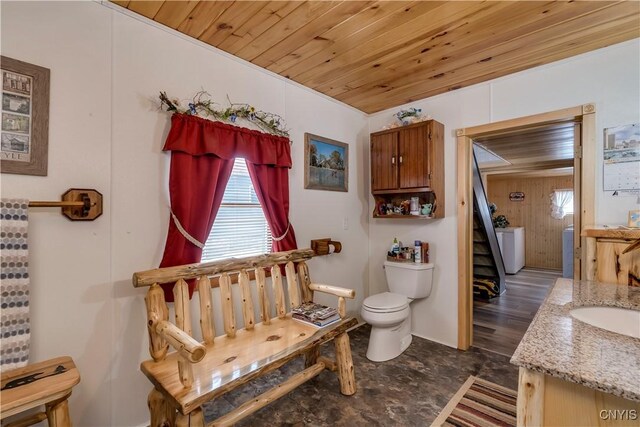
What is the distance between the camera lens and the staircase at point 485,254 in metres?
3.88

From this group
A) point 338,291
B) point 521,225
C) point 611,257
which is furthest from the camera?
point 521,225

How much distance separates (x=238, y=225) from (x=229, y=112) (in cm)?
82

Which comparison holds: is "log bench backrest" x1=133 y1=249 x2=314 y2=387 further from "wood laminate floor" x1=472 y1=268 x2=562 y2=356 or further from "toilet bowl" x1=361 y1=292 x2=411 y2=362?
"wood laminate floor" x1=472 y1=268 x2=562 y2=356

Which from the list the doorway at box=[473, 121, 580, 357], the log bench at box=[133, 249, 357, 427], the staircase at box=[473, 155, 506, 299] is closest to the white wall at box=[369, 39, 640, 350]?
the doorway at box=[473, 121, 580, 357]

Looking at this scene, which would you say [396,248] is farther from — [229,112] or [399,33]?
[229,112]

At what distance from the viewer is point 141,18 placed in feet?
5.49

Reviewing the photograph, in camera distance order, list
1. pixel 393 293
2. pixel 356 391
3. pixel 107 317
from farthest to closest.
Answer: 1. pixel 393 293
2. pixel 356 391
3. pixel 107 317

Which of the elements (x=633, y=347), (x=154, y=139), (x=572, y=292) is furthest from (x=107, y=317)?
(x=572, y=292)

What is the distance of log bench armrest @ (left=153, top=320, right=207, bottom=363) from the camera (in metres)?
1.19

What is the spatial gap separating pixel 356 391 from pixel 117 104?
2.37 m

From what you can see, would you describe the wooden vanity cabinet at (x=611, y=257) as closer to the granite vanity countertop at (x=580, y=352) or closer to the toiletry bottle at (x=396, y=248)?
the granite vanity countertop at (x=580, y=352)

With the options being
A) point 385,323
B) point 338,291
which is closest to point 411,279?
point 385,323

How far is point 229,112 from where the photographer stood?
202cm

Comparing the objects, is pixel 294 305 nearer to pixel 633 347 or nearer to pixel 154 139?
pixel 154 139
